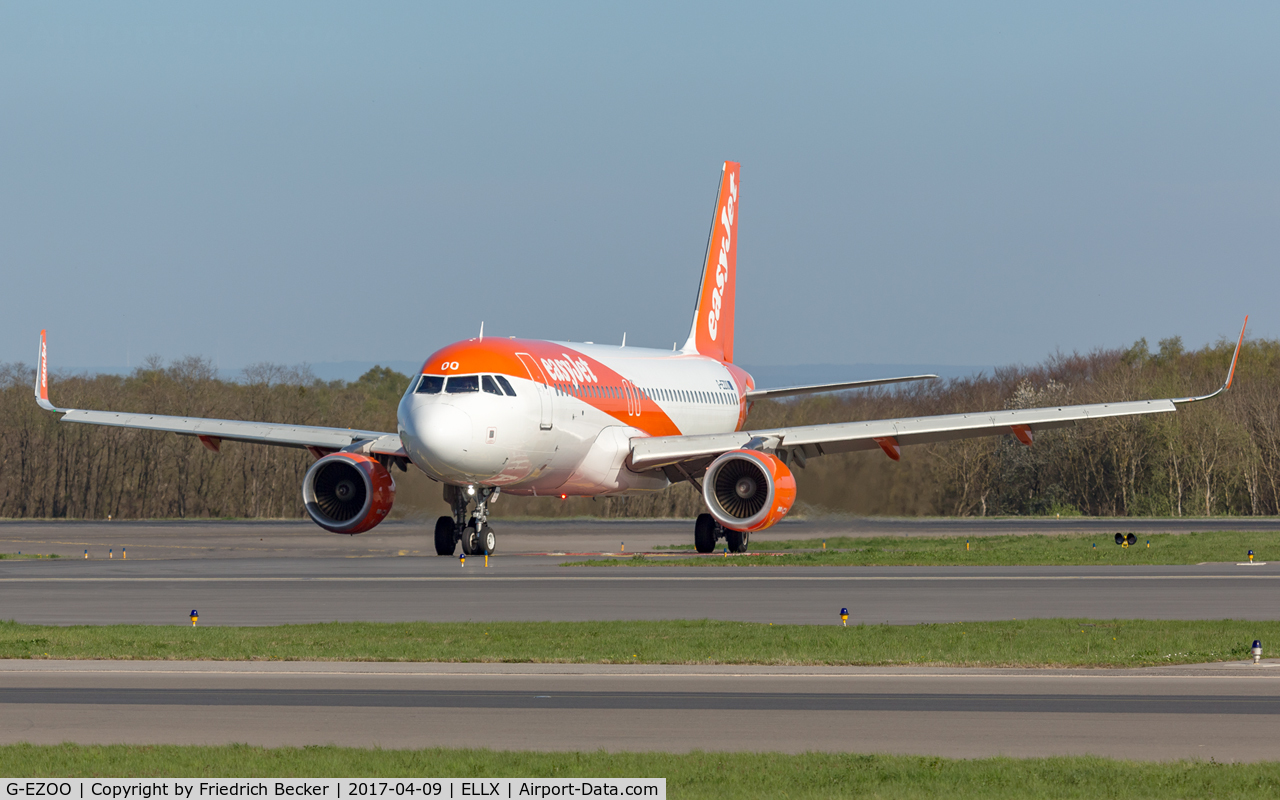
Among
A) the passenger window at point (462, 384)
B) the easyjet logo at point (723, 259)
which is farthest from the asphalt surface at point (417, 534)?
the easyjet logo at point (723, 259)

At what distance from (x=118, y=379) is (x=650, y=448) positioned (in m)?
59.8

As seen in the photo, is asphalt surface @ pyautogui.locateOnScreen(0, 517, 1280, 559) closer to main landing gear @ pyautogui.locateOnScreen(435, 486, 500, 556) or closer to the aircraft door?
main landing gear @ pyautogui.locateOnScreen(435, 486, 500, 556)

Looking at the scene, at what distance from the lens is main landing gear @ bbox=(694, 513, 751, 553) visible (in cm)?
3575

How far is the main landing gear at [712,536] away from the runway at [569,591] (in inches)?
147

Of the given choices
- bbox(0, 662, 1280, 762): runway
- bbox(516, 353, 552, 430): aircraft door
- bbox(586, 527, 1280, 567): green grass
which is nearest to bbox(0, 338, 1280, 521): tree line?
bbox(586, 527, 1280, 567): green grass

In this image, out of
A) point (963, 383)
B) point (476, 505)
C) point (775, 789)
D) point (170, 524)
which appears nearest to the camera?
point (775, 789)

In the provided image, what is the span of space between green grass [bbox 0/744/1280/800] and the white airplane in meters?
21.0

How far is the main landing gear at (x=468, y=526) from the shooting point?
33.2 metres

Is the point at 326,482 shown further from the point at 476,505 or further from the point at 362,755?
the point at 362,755

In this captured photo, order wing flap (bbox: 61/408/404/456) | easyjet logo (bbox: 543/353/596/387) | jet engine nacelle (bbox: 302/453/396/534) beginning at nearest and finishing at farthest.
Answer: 1. jet engine nacelle (bbox: 302/453/396/534)
2. easyjet logo (bbox: 543/353/596/387)
3. wing flap (bbox: 61/408/404/456)

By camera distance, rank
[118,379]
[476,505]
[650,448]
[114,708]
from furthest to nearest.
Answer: [118,379], [650,448], [476,505], [114,708]

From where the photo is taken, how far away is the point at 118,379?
88438 millimetres

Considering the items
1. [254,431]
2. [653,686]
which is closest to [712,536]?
[254,431]

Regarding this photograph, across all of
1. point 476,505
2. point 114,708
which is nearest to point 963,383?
point 476,505
